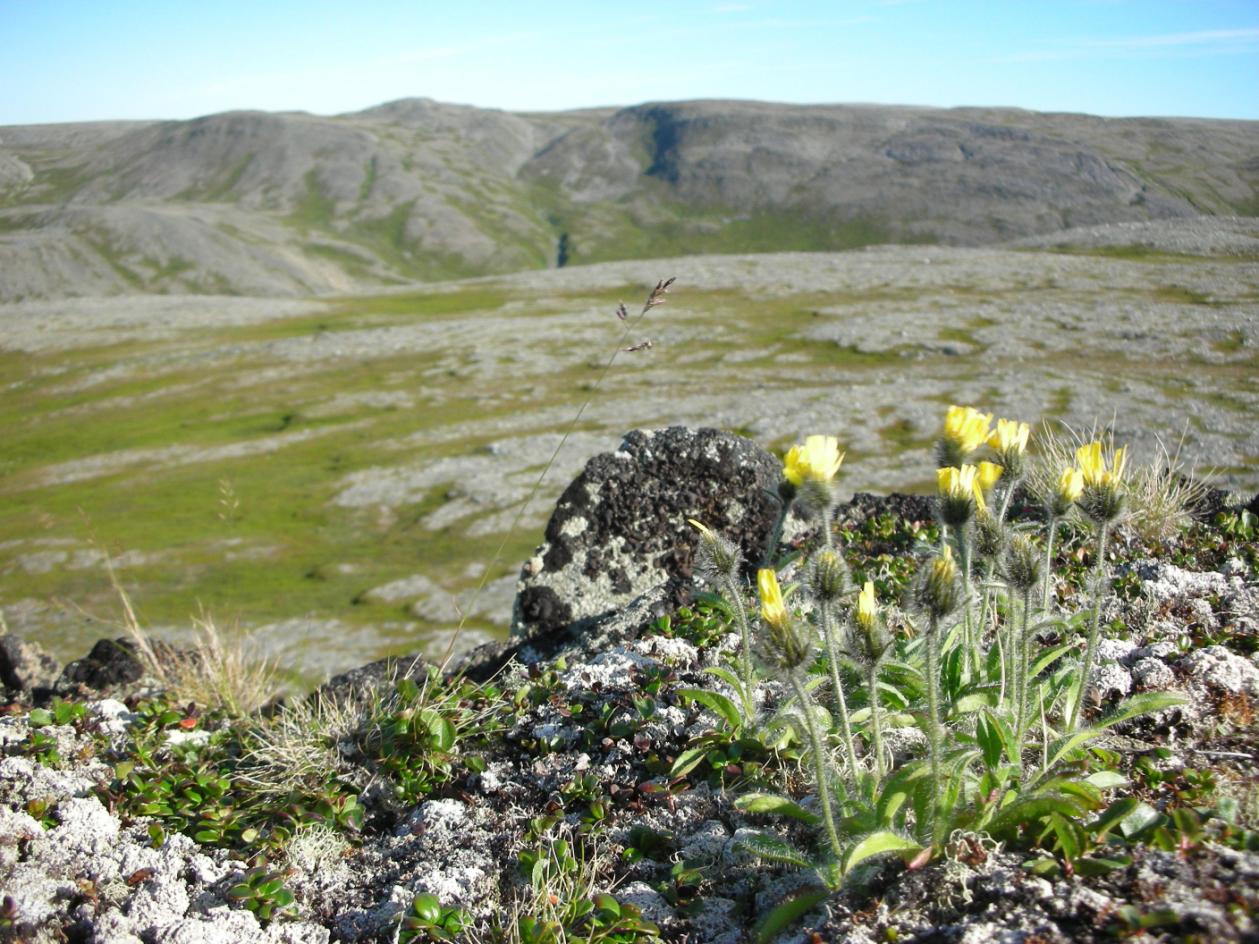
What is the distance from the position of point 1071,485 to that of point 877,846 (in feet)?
6.28

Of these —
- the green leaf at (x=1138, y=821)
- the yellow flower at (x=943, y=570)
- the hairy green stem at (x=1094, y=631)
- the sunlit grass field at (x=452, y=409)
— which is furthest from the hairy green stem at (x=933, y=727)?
the sunlit grass field at (x=452, y=409)

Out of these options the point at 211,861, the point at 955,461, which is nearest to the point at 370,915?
the point at 211,861

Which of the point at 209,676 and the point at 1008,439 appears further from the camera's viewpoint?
the point at 209,676

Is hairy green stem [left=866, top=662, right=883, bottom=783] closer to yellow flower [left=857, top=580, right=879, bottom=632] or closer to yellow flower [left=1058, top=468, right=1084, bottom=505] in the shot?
yellow flower [left=857, top=580, right=879, bottom=632]

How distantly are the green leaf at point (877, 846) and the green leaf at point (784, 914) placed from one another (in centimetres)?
21

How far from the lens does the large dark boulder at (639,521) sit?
28.9 feet

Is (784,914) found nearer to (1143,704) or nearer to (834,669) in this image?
(834,669)

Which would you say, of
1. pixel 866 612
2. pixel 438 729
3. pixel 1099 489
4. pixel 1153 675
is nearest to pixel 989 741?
pixel 866 612

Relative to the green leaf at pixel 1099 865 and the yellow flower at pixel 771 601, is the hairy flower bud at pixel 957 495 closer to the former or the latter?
the yellow flower at pixel 771 601

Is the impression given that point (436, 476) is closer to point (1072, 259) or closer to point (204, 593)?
point (204, 593)

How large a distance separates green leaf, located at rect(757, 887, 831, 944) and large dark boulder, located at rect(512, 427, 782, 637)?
4886 millimetres

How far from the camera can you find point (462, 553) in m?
28.6

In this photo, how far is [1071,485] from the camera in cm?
416

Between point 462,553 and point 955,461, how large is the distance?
25415 mm
